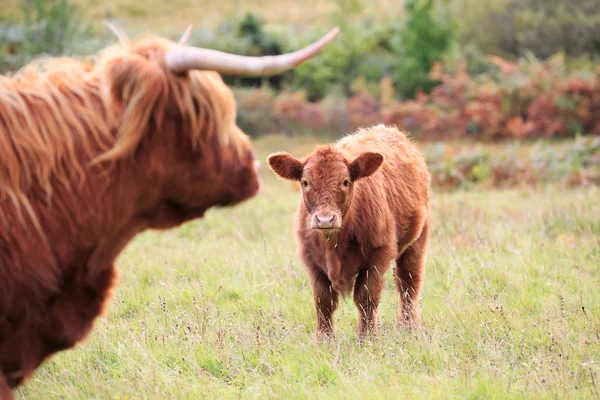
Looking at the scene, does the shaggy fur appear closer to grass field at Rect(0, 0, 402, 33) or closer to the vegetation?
the vegetation

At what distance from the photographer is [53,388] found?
13.4ft

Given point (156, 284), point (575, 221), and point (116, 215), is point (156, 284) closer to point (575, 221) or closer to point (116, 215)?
point (116, 215)

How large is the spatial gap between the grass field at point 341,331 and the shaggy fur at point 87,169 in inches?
45.9

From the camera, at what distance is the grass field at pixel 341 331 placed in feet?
12.9

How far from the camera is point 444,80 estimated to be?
23.1m

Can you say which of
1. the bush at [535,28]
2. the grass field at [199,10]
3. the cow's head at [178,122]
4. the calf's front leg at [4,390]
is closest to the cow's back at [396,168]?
the cow's head at [178,122]

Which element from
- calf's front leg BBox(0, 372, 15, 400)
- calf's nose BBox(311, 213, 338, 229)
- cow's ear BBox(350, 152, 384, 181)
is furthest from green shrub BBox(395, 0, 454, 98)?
calf's front leg BBox(0, 372, 15, 400)

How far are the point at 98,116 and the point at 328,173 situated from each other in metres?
2.53

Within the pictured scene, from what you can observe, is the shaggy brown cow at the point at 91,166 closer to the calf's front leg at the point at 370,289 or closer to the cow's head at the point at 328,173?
the cow's head at the point at 328,173

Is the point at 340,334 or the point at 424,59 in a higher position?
the point at 340,334

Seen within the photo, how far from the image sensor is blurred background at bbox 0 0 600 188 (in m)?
15.0

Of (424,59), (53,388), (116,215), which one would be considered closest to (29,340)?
(116,215)

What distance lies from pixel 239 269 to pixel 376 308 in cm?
190

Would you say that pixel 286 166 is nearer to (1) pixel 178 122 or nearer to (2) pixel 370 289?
(2) pixel 370 289
